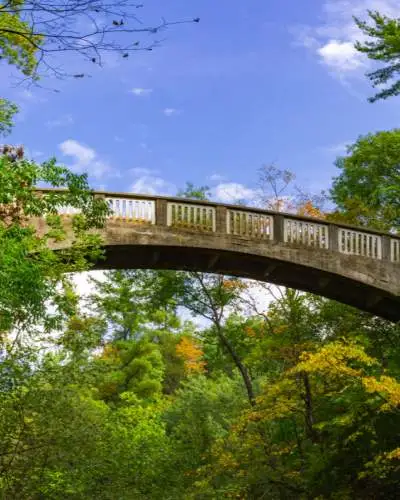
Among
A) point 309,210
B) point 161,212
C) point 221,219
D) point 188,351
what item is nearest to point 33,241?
point 161,212

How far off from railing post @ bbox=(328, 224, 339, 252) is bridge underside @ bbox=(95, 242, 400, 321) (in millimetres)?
560

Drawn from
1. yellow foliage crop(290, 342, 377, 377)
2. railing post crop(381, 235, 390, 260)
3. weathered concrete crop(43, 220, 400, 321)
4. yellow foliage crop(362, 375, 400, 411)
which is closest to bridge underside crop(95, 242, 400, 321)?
weathered concrete crop(43, 220, 400, 321)

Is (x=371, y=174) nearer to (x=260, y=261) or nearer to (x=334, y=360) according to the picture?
(x=260, y=261)

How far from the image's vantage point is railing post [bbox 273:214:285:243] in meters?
15.3

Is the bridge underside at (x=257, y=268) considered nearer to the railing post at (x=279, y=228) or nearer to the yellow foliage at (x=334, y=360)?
the railing post at (x=279, y=228)

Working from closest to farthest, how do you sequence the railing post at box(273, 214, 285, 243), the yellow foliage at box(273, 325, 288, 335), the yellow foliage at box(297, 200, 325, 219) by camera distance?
the railing post at box(273, 214, 285, 243) < the yellow foliage at box(273, 325, 288, 335) < the yellow foliage at box(297, 200, 325, 219)

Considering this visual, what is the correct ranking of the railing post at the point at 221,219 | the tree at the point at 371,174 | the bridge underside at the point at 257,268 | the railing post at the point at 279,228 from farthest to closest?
the tree at the point at 371,174, the railing post at the point at 279,228, the railing post at the point at 221,219, the bridge underside at the point at 257,268

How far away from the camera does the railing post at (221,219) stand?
Answer: 49.2 feet

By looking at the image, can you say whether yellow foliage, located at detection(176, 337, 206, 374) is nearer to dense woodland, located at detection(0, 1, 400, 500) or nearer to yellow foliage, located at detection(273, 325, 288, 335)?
dense woodland, located at detection(0, 1, 400, 500)

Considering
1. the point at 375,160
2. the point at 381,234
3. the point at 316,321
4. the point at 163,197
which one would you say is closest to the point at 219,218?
the point at 163,197

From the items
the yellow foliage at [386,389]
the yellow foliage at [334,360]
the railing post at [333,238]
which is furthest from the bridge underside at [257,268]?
the yellow foliage at [386,389]

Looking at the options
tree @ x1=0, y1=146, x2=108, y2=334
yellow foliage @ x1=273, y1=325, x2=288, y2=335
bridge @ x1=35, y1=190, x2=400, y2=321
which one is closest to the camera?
tree @ x1=0, y1=146, x2=108, y2=334

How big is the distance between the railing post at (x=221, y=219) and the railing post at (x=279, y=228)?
43.5 inches

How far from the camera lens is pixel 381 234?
16297mm
